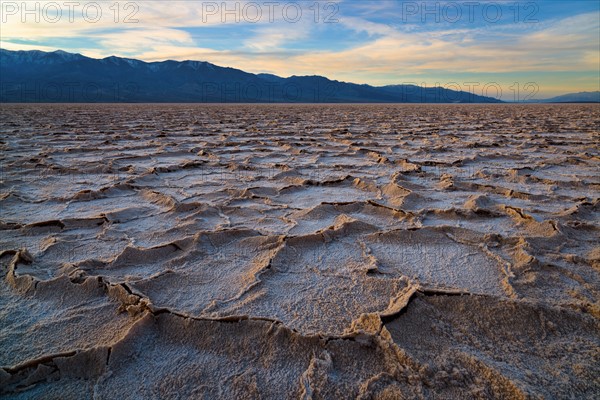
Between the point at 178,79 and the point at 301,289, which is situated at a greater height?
the point at 178,79

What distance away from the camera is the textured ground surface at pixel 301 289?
39.2 inches

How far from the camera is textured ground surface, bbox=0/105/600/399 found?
995 mm

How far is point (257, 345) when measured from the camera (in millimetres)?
1107

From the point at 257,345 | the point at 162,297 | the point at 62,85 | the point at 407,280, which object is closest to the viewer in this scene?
the point at 257,345

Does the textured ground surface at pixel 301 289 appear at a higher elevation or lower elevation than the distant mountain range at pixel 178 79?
lower

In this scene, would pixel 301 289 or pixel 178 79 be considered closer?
pixel 301 289

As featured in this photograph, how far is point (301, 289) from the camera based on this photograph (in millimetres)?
1426

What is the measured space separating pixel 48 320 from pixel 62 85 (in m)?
104

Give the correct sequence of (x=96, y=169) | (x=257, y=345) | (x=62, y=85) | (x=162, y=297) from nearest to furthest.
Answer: (x=257, y=345) < (x=162, y=297) < (x=96, y=169) < (x=62, y=85)

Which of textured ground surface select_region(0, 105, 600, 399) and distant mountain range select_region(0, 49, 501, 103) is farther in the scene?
distant mountain range select_region(0, 49, 501, 103)

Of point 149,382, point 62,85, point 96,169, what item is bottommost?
point 149,382

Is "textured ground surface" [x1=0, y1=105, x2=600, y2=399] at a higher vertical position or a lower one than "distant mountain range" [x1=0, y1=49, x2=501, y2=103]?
lower

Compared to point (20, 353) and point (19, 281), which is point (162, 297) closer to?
point (20, 353)

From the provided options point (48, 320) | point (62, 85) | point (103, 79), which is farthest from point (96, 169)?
point (103, 79)
